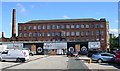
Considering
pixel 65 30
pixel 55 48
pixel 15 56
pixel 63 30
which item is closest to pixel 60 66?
pixel 15 56

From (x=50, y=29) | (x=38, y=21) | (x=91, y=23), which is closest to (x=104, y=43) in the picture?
(x=91, y=23)

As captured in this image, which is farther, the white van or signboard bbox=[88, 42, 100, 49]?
signboard bbox=[88, 42, 100, 49]

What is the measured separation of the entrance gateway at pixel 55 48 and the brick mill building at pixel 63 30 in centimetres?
3084

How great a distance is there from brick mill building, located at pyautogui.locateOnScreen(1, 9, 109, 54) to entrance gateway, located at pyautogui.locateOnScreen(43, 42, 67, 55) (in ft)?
101

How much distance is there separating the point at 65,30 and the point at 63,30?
1034mm

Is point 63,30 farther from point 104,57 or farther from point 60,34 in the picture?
point 104,57

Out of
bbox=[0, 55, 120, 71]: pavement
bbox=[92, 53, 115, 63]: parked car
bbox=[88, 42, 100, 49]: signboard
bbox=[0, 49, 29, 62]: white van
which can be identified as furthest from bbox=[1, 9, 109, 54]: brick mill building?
bbox=[0, 55, 120, 71]: pavement

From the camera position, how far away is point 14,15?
122 meters

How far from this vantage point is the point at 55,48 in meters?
94.0

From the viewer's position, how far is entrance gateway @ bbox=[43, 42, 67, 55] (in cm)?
9362

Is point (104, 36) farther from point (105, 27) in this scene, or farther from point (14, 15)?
point (14, 15)

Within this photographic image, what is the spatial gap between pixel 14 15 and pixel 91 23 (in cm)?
3622

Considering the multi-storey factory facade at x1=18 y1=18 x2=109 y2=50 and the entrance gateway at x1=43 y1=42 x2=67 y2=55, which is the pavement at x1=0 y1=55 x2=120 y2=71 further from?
the multi-storey factory facade at x1=18 y1=18 x2=109 y2=50

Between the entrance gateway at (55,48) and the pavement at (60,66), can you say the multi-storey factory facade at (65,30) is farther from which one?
the pavement at (60,66)
